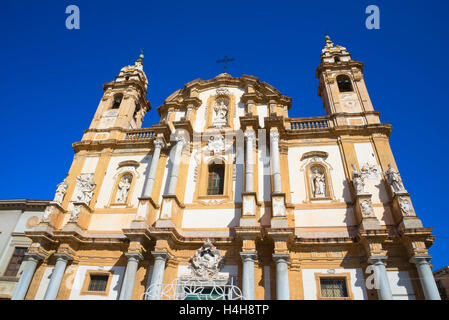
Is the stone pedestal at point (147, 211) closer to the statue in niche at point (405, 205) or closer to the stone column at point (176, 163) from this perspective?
the stone column at point (176, 163)

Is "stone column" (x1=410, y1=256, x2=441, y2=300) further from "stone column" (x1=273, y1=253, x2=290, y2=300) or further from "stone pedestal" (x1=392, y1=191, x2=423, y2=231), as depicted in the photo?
"stone column" (x1=273, y1=253, x2=290, y2=300)

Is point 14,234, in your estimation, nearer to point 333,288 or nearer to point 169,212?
point 169,212

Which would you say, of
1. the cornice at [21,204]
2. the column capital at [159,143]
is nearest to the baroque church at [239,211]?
the column capital at [159,143]

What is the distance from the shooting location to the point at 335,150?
48.6 ft

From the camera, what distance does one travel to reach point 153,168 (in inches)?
584

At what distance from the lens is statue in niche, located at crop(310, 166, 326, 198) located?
13594 mm

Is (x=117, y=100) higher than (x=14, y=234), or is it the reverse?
(x=117, y=100)

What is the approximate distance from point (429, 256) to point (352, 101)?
9234 millimetres

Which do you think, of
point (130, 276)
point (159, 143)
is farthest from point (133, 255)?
point (159, 143)

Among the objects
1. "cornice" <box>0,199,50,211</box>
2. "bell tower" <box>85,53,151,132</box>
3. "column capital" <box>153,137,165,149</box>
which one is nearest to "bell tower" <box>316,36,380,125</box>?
"column capital" <box>153,137,165,149</box>

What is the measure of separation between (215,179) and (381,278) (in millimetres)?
8091

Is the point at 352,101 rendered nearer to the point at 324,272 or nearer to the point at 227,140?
the point at 227,140

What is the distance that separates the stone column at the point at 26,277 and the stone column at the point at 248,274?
877 centimetres
